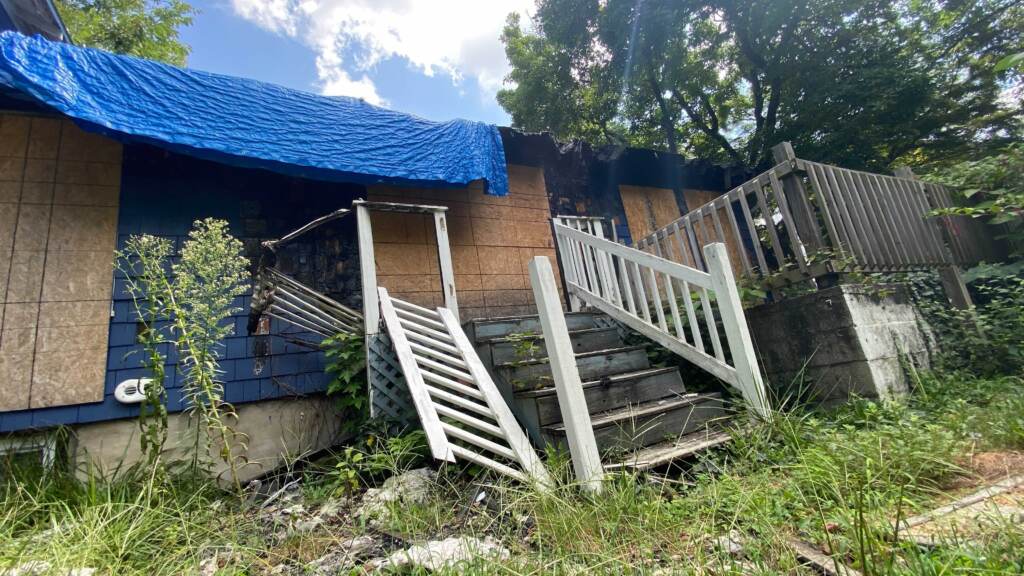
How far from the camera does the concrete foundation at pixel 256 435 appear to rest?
3.05 meters

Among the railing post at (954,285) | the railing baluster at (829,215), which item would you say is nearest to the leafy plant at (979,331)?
the railing post at (954,285)

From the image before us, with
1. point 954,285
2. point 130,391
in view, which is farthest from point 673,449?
point 130,391

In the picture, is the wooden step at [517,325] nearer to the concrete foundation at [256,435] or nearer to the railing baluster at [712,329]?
the railing baluster at [712,329]

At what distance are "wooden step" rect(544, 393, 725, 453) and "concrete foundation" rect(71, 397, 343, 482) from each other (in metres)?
2.10

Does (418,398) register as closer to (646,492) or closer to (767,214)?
(646,492)

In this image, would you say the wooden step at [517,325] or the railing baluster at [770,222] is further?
the wooden step at [517,325]

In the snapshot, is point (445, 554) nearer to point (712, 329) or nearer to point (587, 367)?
point (587, 367)

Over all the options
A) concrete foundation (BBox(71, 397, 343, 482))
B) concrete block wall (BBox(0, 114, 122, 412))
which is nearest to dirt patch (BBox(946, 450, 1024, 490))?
concrete foundation (BBox(71, 397, 343, 482))

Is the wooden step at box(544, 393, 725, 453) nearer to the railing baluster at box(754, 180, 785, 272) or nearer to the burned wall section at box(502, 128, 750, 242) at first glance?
the railing baluster at box(754, 180, 785, 272)

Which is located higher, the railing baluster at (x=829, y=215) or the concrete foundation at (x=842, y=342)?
the railing baluster at (x=829, y=215)

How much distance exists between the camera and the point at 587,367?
2.99 metres

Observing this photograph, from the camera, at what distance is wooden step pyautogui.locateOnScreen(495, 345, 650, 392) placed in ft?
9.29

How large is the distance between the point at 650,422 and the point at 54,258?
451 cm

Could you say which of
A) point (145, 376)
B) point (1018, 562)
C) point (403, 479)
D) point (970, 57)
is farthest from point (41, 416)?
point (970, 57)
